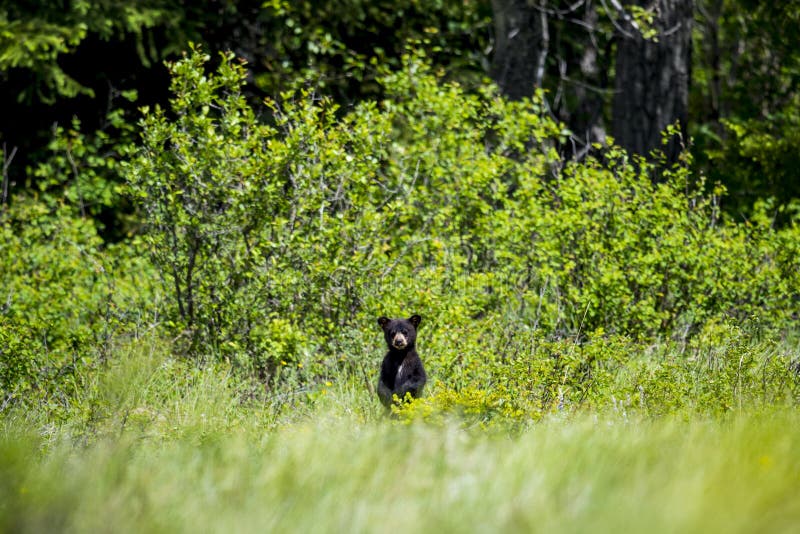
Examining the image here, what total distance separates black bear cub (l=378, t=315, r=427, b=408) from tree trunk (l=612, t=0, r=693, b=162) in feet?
22.3

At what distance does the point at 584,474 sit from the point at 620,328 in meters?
4.82

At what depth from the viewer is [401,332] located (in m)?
6.61

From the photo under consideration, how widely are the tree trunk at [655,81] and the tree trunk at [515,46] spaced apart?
137 centimetres

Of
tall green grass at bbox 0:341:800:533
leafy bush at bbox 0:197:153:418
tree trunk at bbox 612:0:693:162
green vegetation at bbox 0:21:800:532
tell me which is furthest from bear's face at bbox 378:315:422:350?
tree trunk at bbox 612:0:693:162

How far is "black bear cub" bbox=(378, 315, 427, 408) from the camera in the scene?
6.47 meters

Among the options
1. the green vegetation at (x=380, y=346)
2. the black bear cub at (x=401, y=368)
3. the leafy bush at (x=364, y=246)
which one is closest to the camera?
the green vegetation at (x=380, y=346)

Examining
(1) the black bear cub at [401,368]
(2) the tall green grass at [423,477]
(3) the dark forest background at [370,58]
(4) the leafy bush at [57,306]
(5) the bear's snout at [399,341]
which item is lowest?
(4) the leafy bush at [57,306]

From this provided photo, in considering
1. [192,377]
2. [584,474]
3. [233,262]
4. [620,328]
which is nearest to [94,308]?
[233,262]

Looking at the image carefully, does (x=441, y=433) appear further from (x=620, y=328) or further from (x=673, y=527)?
(x=620, y=328)

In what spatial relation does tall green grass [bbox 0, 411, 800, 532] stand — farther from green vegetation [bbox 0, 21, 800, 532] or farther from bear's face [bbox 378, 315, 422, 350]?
bear's face [bbox 378, 315, 422, 350]

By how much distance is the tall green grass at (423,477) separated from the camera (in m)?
3.73

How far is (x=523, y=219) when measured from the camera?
31.5 feet

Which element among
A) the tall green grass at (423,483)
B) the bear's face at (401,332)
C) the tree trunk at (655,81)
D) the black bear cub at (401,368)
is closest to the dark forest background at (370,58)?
the tree trunk at (655,81)

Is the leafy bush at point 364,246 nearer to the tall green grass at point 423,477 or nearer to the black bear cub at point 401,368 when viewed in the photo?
the black bear cub at point 401,368
